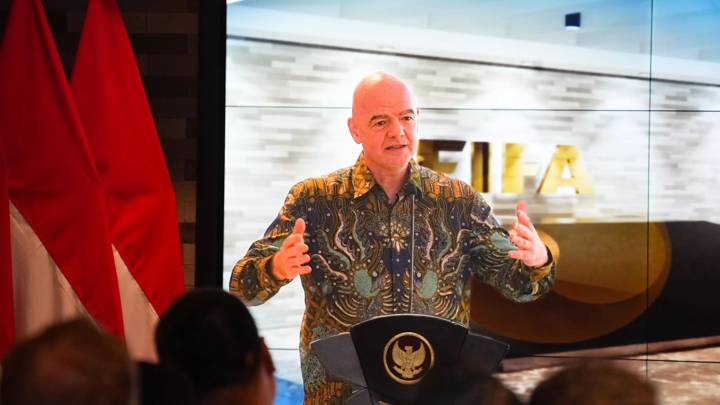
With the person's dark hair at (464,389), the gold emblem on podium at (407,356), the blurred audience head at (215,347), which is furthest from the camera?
the gold emblem on podium at (407,356)

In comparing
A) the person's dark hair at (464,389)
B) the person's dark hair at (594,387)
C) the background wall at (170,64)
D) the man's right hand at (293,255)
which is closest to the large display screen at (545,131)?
the background wall at (170,64)

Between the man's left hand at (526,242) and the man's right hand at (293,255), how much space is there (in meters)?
0.64

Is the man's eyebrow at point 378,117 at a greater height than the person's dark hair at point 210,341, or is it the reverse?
the man's eyebrow at point 378,117

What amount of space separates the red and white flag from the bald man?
57cm

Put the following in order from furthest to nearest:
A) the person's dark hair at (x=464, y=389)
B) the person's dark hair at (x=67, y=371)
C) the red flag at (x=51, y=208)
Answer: the red flag at (x=51, y=208) < the person's dark hair at (x=464, y=389) < the person's dark hair at (x=67, y=371)

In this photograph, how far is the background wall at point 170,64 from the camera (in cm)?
387

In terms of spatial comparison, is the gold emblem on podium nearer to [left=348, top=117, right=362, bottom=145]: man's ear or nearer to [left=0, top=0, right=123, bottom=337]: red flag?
[left=348, top=117, right=362, bottom=145]: man's ear

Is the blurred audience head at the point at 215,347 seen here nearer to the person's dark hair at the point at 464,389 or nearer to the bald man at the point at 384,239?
the person's dark hair at the point at 464,389

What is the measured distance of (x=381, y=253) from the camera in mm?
3107

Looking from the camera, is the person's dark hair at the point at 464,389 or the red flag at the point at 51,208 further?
the red flag at the point at 51,208

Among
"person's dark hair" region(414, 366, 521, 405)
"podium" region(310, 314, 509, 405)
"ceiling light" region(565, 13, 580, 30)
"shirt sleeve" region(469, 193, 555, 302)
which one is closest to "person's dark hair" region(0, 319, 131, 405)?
"person's dark hair" region(414, 366, 521, 405)

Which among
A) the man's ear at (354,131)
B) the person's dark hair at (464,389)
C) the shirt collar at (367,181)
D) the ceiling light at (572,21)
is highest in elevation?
the ceiling light at (572,21)

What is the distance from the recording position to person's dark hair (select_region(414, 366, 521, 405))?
154 centimetres

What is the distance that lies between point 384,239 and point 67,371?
2.07m
